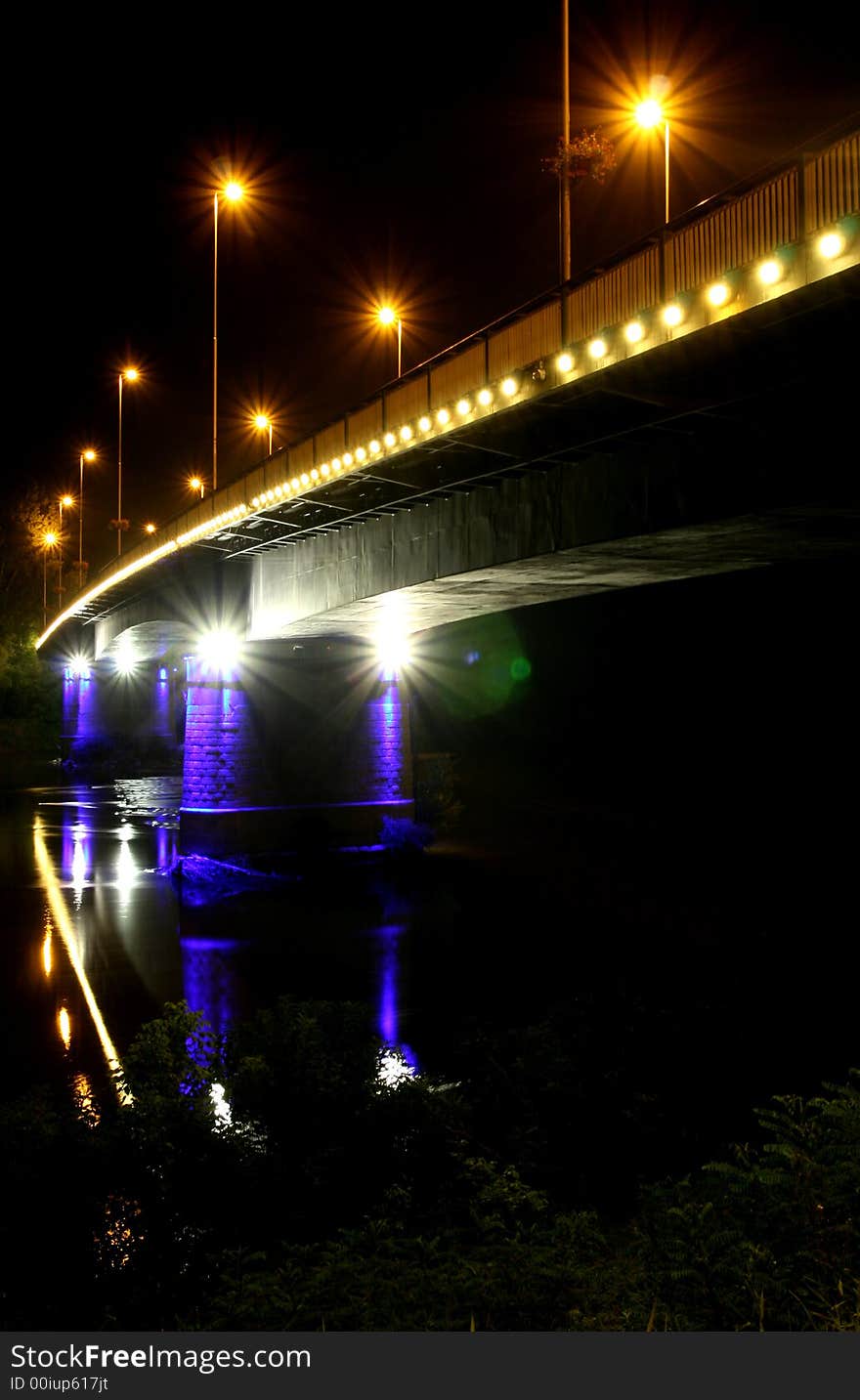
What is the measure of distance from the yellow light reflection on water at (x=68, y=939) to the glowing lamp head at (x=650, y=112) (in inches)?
524

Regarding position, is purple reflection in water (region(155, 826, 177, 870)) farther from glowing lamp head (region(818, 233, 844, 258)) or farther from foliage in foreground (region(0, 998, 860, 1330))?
glowing lamp head (region(818, 233, 844, 258))

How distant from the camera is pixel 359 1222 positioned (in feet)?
24.6

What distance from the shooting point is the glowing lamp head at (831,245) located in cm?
909

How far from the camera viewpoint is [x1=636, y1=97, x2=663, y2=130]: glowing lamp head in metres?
13.6

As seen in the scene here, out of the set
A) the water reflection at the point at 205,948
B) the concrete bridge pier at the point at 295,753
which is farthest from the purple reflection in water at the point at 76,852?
the concrete bridge pier at the point at 295,753

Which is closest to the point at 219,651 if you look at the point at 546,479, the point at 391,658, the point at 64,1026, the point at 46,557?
the point at 391,658

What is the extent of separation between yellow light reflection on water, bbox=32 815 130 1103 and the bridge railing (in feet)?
32.3

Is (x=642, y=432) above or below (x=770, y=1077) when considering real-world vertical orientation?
above

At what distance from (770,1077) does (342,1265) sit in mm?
7265

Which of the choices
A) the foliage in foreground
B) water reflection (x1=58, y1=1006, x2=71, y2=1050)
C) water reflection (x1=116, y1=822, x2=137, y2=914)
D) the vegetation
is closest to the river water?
water reflection (x1=58, y1=1006, x2=71, y2=1050)

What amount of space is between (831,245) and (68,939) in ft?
66.6
